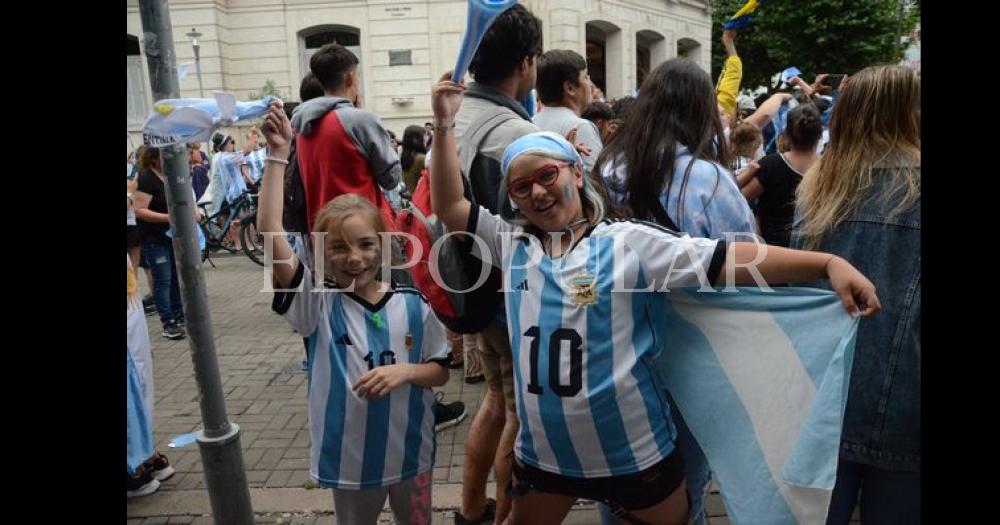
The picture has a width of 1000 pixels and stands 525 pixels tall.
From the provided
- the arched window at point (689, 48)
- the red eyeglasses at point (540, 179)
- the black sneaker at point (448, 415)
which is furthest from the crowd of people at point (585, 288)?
the arched window at point (689, 48)

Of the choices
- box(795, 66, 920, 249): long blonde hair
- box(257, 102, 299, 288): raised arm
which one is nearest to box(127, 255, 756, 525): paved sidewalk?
box(257, 102, 299, 288): raised arm

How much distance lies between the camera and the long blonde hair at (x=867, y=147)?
2.09 meters

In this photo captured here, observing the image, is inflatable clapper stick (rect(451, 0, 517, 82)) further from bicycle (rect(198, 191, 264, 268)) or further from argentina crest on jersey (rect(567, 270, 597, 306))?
Result: bicycle (rect(198, 191, 264, 268))

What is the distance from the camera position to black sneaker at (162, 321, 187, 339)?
675cm

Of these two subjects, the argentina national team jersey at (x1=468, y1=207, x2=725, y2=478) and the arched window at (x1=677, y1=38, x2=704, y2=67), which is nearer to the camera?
the argentina national team jersey at (x1=468, y1=207, x2=725, y2=478)

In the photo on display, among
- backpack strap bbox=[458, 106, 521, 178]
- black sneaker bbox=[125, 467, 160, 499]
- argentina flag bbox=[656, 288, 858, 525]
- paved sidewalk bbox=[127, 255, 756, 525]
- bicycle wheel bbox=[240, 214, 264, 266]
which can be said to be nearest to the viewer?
argentina flag bbox=[656, 288, 858, 525]

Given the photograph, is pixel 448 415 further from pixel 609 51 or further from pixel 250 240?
pixel 609 51

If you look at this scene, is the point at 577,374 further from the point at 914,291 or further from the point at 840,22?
the point at 840,22

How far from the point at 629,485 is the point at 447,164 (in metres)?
1.18

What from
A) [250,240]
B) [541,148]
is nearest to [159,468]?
[541,148]

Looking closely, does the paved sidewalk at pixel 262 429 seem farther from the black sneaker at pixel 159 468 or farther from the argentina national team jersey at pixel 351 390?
the argentina national team jersey at pixel 351 390

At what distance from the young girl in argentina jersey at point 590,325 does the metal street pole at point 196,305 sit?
4.21 ft

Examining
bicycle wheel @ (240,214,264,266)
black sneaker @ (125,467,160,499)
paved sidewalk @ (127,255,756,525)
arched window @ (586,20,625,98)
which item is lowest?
A: paved sidewalk @ (127,255,756,525)

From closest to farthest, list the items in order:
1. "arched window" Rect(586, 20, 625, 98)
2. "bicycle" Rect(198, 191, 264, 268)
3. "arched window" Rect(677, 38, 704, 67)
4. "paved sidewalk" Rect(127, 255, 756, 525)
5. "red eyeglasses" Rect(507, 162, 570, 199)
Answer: "red eyeglasses" Rect(507, 162, 570, 199)
"paved sidewalk" Rect(127, 255, 756, 525)
"bicycle" Rect(198, 191, 264, 268)
"arched window" Rect(586, 20, 625, 98)
"arched window" Rect(677, 38, 704, 67)
